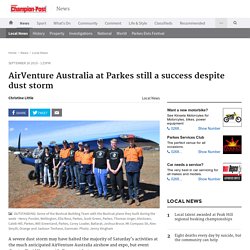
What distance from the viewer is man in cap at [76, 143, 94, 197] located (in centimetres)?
461

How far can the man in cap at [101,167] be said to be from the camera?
4461 millimetres

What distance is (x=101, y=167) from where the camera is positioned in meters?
4.56

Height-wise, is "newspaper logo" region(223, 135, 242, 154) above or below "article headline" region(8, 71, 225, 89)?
below

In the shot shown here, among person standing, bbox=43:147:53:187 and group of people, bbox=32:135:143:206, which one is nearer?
group of people, bbox=32:135:143:206

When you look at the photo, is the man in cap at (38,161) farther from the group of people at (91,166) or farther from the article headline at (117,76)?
the article headline at (117,76)

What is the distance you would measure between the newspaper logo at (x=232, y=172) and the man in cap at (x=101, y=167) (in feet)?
5.04

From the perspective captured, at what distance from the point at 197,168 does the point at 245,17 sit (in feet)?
5.95

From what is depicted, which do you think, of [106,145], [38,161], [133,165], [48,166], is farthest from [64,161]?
[133,165]

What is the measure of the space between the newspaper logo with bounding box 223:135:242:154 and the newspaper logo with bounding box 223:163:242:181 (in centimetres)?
15

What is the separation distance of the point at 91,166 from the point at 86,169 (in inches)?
3.3

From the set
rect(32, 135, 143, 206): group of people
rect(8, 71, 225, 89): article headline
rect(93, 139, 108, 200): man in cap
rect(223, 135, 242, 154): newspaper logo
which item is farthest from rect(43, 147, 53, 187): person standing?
rect(223, 135, 242, 154): newspaper logo

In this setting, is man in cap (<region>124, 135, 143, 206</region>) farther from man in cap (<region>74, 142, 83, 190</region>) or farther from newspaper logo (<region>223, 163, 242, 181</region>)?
newspaper logo (<region>223, 163, 242, 181</region>)

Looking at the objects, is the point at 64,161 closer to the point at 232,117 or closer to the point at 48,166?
the point at 48,166
